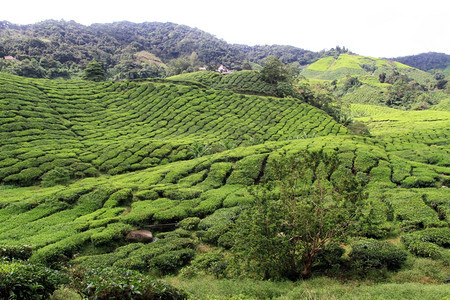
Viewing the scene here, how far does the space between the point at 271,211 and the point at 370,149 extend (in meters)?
16.1

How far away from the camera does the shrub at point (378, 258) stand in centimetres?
918

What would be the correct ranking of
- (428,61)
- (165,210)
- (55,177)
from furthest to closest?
(428,61)
(55,177)
(165,210)

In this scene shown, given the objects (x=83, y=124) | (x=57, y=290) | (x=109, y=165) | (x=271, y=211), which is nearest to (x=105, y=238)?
(x=57, y=290)

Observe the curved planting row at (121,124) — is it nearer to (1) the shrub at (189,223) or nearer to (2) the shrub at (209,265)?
(1) the shrub at (189,223)

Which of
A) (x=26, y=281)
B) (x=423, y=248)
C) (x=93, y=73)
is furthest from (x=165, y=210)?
Result: (x=93, y=73)

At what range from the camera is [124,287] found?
5.87 meters

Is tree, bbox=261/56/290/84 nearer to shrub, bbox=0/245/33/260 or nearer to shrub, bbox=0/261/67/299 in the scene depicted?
shrub, bbox=0/245/33/260

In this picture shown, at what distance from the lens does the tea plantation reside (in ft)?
37.8

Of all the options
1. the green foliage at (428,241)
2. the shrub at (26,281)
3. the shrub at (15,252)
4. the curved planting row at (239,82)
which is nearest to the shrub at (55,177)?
the shrub at (15,252)

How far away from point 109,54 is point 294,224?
373 ft

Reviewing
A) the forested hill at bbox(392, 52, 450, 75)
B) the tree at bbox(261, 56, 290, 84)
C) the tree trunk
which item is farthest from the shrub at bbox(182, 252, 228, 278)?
the forested hill at bbox(392, 52, 450, 75)

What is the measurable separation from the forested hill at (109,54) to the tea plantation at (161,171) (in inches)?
1210

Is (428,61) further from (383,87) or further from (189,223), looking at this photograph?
(189,223)

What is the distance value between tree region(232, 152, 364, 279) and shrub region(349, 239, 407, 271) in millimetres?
1629
